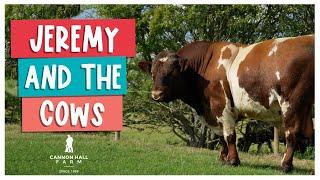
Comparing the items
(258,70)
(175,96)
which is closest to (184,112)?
(175,96)

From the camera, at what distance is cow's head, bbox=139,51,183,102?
8.62 m

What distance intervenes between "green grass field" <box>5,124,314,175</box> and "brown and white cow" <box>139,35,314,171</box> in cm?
34

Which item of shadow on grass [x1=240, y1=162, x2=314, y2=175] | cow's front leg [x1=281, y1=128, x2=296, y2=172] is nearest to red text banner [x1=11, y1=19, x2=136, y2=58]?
shadow on grass [x1=240, y1=162, x2=314, y2=175]

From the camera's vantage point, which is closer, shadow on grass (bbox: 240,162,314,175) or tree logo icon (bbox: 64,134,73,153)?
shadow on grass (bbox: 240,162,314,175)

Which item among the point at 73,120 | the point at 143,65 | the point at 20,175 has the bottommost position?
the point at 20,175

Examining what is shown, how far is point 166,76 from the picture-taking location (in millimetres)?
8625

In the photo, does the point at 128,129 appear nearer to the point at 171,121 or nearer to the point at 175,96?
the point at 175,96

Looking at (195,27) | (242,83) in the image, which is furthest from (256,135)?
(242,83)

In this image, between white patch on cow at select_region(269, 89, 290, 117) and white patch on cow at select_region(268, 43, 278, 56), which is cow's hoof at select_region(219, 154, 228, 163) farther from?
white patch on cow at select_region(268, 43, 278, 56)

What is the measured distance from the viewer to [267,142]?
1146cm

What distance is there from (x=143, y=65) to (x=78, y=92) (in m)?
1.08

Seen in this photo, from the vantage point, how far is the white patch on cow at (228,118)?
8.44 meters

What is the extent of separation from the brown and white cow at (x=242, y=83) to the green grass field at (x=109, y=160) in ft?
1.11

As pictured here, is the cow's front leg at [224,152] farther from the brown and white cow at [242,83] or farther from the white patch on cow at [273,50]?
the white patch on cow at [273,50]
